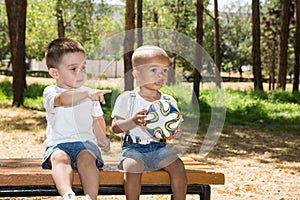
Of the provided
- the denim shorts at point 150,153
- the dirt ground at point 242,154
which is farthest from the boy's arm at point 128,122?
the dirt ground at point 242,154

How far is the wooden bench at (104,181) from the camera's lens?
3.56 m

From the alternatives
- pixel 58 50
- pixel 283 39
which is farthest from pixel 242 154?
pixel 283 39

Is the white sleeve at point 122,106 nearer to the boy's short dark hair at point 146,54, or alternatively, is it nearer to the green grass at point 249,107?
the boy's short dark hair at point 146,54

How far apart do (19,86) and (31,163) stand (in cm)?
925

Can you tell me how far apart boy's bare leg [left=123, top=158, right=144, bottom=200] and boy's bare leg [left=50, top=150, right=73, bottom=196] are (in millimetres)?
368

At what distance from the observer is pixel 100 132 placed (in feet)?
12.6

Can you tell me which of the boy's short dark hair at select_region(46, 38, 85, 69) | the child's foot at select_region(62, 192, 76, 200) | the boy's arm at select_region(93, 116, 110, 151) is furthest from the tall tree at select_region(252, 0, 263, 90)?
the child's foot at select_region(62, 192, 76, 200)

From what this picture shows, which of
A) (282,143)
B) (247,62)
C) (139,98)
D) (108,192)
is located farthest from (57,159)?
(247,62)

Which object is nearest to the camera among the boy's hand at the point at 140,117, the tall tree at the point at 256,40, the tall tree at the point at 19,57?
the boy's hand at the point at 140,117

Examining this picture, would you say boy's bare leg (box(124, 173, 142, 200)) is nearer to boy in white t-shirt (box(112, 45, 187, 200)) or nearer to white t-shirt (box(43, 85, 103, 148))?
boy in white t-shirt (box(112, 45, 187, 200))

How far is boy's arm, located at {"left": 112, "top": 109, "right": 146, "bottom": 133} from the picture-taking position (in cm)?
349

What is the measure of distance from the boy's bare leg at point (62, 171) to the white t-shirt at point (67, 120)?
152 mm

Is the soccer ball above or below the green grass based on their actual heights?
above

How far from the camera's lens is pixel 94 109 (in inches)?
150
